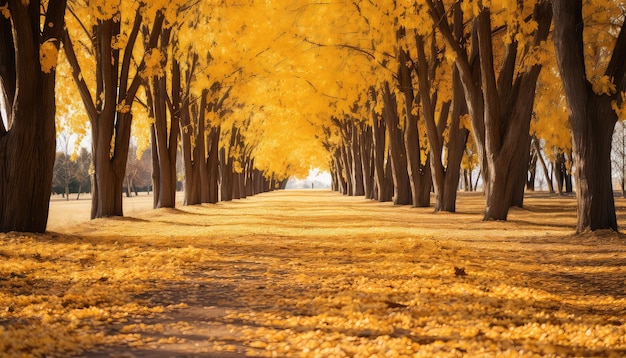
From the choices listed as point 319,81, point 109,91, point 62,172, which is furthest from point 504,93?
point 62,172

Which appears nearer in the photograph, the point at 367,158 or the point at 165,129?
the point at 165,129

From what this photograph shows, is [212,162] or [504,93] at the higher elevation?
[504,93]

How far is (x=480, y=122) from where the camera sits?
13.9 m

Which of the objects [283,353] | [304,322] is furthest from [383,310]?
[283,353]

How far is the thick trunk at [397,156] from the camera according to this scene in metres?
23.1

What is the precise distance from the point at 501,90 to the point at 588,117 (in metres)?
3.89

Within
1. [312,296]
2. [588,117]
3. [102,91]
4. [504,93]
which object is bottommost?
[312,296]

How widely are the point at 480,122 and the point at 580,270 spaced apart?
7485mm

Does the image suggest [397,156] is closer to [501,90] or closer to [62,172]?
[501,90]

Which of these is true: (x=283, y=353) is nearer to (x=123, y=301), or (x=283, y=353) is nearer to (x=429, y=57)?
(x=123, y=301)

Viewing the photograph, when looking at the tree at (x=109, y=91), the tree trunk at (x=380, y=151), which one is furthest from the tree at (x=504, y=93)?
the tree trunk at (x=380, y=151)

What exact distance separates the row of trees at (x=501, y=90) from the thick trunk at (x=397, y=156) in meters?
0.04

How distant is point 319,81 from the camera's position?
23547 millimetres

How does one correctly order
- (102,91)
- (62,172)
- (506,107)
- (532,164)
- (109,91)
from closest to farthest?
(506,107) → (109,91) → (102,91) → (532,164) → (62,172)
